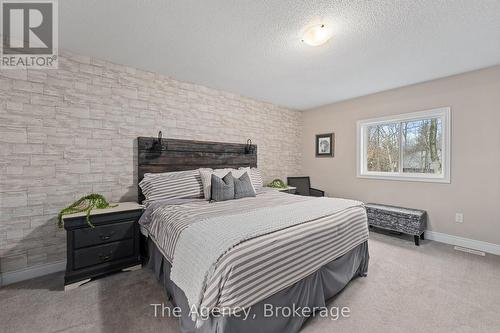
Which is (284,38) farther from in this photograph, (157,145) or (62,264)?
(62,264)

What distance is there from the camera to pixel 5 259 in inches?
84.1

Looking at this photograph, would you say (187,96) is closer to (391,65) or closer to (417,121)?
(391,65)

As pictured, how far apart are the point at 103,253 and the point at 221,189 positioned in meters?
1.40

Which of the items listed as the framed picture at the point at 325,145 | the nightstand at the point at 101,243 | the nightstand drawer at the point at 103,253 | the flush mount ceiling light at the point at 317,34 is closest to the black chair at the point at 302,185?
the framed picture at the point at 325,145

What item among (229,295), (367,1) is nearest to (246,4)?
(367,1)

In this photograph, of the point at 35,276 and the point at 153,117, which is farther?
the point at 153,117

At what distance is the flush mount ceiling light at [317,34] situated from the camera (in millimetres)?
1976

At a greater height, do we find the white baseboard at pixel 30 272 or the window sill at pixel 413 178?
the window sill at pixel 413 178

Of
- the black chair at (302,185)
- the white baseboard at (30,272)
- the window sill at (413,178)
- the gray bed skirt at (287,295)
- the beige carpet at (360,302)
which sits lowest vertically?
the beige carpet at (360,302)

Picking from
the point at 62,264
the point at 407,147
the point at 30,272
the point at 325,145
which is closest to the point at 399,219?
the point at 407,147

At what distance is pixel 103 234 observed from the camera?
87.1 inches

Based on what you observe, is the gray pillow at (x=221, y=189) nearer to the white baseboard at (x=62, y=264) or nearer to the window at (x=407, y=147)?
the white baseboard at (x=62, y=264)

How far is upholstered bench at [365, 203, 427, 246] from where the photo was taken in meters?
3.13

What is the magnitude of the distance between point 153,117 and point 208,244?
2326 mm
